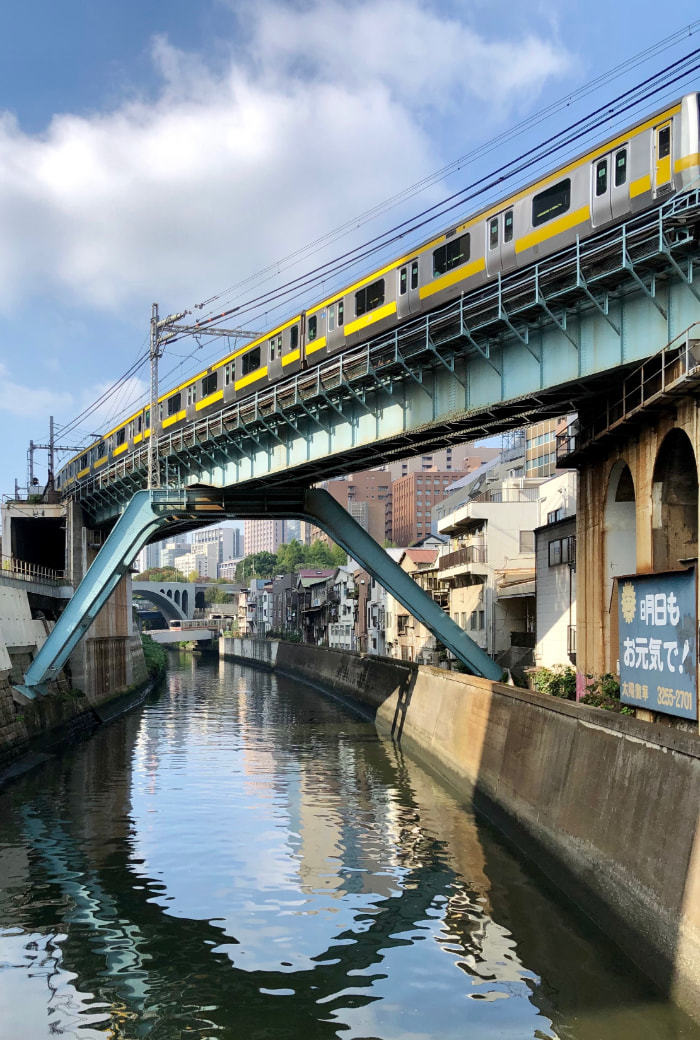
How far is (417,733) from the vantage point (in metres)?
39.8

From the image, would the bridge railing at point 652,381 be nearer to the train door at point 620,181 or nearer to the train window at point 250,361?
the train door at point 620,181

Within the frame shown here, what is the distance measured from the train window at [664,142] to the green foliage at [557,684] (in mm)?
14317

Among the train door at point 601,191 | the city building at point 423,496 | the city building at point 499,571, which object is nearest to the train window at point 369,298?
the train door at point 601,191

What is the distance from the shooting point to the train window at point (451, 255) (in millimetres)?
27250

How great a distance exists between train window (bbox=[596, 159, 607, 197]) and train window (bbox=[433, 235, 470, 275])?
5445mm

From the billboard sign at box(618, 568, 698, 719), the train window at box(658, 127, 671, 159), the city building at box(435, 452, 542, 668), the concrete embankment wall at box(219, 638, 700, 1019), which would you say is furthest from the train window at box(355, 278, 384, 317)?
the city building at box(435, 452, 542, 668)

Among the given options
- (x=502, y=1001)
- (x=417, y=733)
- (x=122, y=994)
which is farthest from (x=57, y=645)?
(x=502, y=1001)

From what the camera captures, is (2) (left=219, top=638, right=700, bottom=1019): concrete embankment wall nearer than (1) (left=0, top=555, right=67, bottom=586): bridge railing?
Yes

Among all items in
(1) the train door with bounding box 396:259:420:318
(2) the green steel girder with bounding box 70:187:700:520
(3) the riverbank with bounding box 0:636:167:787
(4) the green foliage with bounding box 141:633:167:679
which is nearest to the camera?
(2) the green steel girder with bounding box 70:187:700:520

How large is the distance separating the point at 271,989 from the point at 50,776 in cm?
2152

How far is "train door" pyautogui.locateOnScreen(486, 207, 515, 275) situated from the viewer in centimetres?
2531

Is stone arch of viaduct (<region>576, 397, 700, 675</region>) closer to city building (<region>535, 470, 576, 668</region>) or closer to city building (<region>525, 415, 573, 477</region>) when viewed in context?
city building (<region>535, 470, 576, 668</region>)

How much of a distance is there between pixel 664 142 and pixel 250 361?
2254 cm

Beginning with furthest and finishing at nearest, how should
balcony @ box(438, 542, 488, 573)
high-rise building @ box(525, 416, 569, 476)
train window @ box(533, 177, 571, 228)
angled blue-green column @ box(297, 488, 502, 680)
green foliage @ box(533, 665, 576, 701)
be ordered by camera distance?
high-rise building @ box(525, 416, 569, 476) < balcony @ box(438, 542, 488, 573) < angled blue-green column @ box(297, 488, 502, 680) < green foliage @ box(533, 665, 576, 701) < train window @ box(533, 177, 571, 228)
